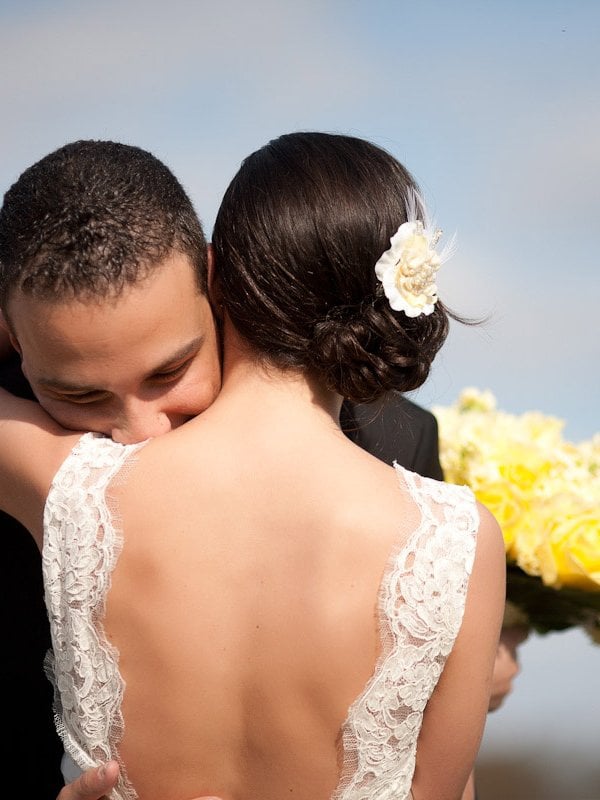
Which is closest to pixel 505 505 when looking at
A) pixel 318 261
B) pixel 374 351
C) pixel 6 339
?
pixel 374 351

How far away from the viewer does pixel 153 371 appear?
2783 millimetres

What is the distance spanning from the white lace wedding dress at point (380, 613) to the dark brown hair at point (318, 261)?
37cm

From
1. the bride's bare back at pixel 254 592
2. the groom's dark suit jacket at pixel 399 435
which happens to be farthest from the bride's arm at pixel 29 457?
the groom's dark suit jacket at pixel 399 435

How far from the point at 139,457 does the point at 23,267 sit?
600 mm

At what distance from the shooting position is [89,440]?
2.83m

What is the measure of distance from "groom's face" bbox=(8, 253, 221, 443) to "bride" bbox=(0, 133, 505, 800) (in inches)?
3.6

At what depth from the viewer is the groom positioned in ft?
8.52

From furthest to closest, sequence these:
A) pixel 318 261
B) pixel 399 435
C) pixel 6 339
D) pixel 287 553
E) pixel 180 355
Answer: pixel 399 435, pixel 6 339, pixel 180 355, pixel 318 261, pixel 287 553

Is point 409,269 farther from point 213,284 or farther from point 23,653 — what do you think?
point 23,653

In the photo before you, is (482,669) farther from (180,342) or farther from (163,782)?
(180,342)

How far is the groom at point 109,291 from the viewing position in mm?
2596

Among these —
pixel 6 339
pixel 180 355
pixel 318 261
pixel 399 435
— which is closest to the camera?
pixel 318 261

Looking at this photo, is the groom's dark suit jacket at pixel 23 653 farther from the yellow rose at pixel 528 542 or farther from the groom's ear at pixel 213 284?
the yellow rose at pixel 528 542

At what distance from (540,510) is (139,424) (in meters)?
1.51
